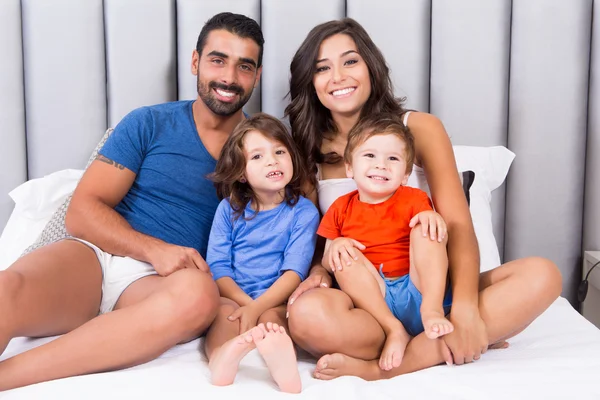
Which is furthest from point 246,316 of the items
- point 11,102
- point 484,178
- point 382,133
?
point 11,102

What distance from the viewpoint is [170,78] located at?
201 cm

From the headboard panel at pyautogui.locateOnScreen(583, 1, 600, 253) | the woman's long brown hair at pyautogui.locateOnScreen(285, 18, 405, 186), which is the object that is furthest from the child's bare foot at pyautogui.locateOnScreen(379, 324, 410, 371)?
the headboard panel at pyautogui.locateOnScreen(583, 1, 600, 253)

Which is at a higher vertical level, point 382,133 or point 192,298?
point 382,133

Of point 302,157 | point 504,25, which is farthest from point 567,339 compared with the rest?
point 504,25

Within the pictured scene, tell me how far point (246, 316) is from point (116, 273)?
0.35 metres

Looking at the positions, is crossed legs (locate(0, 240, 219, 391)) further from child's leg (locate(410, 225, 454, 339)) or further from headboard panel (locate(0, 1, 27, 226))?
headboard panel (locate(0, 1, 27, 226))

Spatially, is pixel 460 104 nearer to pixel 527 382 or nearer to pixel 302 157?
pixel 302 157

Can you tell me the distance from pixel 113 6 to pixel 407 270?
1.29 m

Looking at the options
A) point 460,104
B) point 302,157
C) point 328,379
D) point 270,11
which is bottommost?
point 328,379

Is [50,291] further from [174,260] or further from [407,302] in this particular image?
[407,302]

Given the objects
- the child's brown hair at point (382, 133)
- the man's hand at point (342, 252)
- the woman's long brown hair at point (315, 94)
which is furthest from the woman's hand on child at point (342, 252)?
the woman's long brown hair at point (315, 94)

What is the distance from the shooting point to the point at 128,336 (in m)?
1.19

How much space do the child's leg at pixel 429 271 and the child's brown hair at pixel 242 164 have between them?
1.27ft

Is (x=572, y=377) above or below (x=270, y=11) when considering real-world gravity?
below
